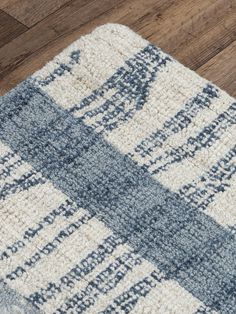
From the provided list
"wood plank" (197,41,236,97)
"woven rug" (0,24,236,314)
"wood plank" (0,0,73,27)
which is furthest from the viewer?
"wood plank" (0,0,73,27)

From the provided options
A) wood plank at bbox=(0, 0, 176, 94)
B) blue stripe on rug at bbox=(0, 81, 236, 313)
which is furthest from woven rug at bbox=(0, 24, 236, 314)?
wood plank at bbox=(0, 0, 176, 94)

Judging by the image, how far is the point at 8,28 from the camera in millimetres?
1464

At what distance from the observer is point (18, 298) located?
3.39 feet

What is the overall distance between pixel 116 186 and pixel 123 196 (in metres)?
0.02

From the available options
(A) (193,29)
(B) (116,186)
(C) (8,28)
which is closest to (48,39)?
(C) (8,28)

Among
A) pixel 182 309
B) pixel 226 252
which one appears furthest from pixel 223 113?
pixel 182 309

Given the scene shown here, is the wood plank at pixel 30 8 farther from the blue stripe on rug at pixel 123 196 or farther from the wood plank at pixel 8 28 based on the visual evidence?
the blue stripe on rug at pixel 123 196

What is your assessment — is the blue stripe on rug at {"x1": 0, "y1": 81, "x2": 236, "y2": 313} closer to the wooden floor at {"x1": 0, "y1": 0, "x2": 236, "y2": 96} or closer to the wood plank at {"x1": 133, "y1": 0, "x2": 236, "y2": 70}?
the wooden floor at {"x1": 0, "y1": 0, "x2": 236, "y2": 96}

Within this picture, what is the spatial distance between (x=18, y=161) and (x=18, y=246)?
15 centimetres

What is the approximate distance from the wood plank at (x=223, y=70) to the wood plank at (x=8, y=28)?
35cm

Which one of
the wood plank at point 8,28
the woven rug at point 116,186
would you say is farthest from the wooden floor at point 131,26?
the woven rug at point 116,186

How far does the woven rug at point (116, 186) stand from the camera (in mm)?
1042

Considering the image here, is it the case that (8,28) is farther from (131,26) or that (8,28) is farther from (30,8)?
(131,26)

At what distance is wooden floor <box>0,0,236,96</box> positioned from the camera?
140 cm
